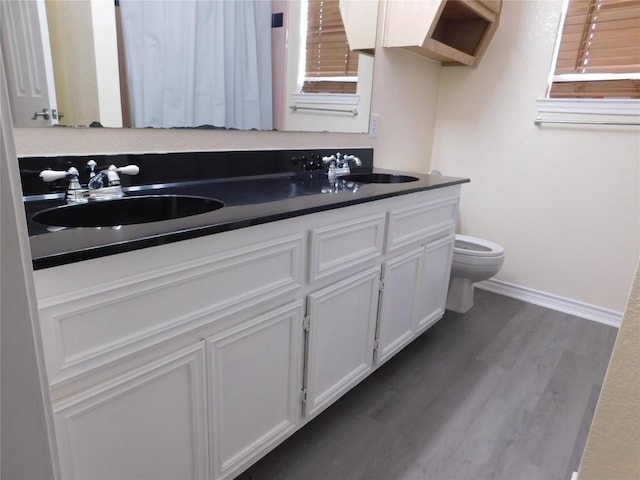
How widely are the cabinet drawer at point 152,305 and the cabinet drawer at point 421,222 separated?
22.6 inches

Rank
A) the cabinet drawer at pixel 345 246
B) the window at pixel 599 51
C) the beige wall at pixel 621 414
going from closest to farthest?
1. the beige wall at pixel 621 414
2. the cabinet drawer at pixel 345 246
3. the window at pixel 599 51

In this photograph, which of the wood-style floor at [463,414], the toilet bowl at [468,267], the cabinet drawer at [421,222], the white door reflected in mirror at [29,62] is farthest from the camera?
the toilet bowl at [468,267]

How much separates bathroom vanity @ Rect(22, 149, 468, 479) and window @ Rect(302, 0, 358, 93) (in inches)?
24.9

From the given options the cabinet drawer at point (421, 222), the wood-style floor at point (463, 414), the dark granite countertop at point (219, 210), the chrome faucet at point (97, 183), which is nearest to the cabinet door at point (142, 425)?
the dark granite countertop at point (219, 210)

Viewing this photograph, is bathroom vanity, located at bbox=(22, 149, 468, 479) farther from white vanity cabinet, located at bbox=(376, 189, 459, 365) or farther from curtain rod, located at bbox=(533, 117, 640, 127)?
curtain rod, located at bbox=(533, 117, 640, 127)

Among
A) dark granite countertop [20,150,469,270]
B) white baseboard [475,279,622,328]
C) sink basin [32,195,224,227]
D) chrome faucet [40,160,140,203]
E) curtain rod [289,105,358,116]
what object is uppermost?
curtain rod [289,105,358,116]

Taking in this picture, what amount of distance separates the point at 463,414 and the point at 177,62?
165cm

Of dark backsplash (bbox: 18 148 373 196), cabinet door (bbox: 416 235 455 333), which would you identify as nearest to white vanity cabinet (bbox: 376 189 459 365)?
cabinet door (bbox: 416 235 455 333)

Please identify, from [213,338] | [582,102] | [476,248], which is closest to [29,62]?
[213,338]

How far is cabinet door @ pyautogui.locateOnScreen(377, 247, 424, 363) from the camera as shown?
1627 mm

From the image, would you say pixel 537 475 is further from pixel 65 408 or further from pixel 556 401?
pixel 65 408

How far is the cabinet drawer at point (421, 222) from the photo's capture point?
159cm

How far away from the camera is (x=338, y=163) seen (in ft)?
6.46

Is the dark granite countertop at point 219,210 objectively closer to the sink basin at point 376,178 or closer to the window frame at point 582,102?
the sink basin at point 376,178
